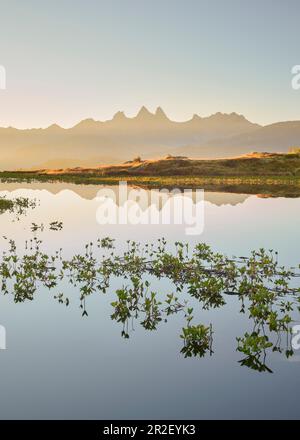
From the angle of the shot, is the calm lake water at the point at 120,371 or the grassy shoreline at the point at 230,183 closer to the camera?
the calm lake water at the point at 120,371

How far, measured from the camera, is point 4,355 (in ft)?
31.3

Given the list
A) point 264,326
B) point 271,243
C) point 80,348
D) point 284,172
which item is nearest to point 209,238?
point 271,243

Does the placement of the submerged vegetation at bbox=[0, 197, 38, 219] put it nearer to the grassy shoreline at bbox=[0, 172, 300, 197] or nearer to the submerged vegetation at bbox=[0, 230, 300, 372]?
the submerged vegetation at bbox=[0, 230, 300, 372]

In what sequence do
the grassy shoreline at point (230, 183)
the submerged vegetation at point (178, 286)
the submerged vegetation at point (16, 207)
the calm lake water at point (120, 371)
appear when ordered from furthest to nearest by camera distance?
1. the grassy shoreline at point (230, 183)
2. the submerged vegetation at point (16, 207)
3. the submerged vegetation at point (178, 286)
4. the calm lake water at point (120, 371)

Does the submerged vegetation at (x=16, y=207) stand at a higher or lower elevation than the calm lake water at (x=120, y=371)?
higher

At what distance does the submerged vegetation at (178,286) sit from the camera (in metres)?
10.4

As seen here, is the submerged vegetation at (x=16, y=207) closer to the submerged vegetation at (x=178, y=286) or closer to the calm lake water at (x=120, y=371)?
the submerged vegetation at (x=178, y=286)

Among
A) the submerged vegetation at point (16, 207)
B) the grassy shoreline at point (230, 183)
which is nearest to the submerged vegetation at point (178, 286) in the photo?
the submerged vegetation at point (16, 207)

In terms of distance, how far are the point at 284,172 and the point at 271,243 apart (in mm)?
101068

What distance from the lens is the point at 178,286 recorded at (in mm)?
15219

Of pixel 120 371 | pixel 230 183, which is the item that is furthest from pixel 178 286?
pixel 230 183

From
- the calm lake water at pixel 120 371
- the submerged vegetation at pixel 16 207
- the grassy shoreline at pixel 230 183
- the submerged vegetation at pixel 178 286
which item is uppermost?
the grassy shoreline at pixel 230 183

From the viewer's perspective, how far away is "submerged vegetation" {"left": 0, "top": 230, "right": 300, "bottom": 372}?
10430 mm
